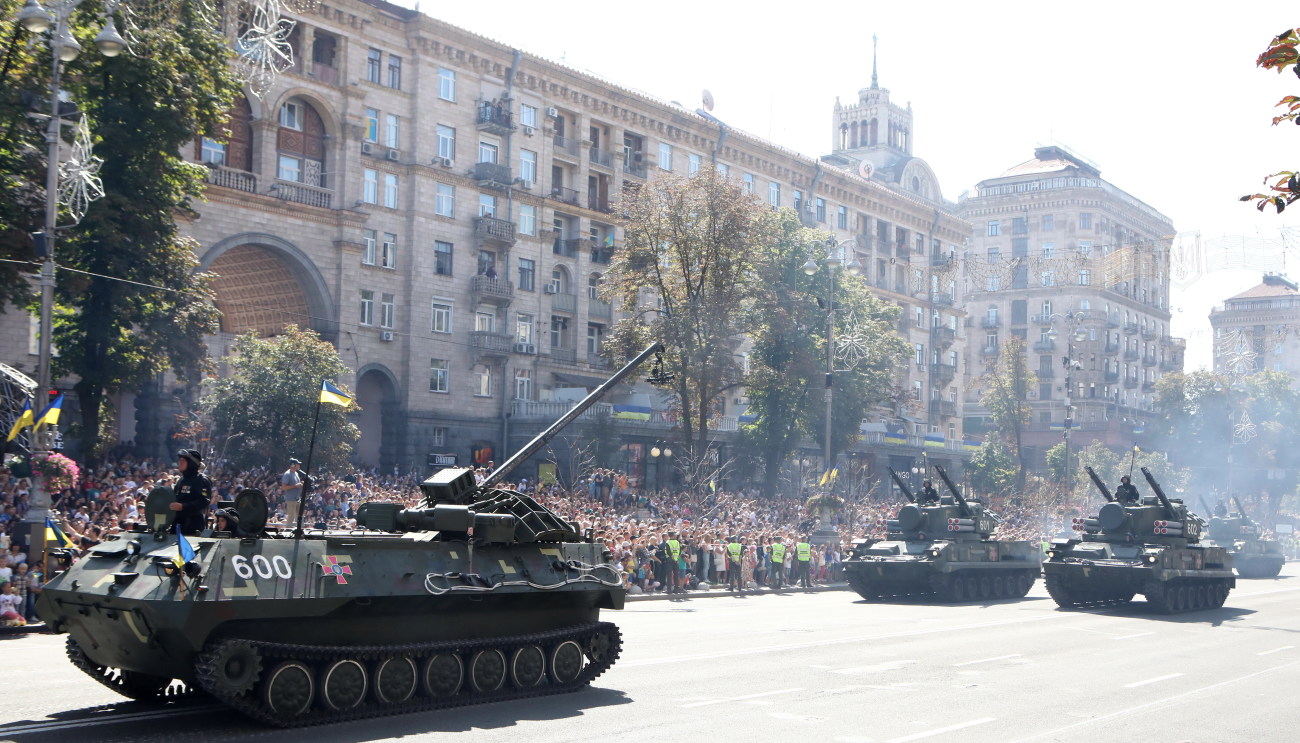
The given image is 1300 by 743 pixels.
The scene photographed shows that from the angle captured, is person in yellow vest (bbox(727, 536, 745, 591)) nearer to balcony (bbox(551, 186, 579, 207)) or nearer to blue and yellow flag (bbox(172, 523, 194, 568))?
blue and yellow flag (bbox(172, 523, 194, 568))

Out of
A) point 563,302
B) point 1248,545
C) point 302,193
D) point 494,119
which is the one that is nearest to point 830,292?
point 302,193

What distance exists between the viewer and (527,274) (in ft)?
165

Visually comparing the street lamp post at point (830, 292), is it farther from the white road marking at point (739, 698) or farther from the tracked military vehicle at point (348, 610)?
the tracked military vehicle at point (348, 610)

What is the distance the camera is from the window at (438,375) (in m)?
45.5

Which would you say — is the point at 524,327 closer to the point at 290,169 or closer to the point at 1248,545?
the point at 290,169

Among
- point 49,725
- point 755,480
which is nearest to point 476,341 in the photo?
point 755,480

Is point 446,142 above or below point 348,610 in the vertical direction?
above

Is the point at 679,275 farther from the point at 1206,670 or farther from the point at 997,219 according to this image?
the point at 997,219

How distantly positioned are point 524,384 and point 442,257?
6.44 metres

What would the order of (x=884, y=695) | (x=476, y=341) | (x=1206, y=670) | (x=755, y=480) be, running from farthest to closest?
1. (x=755, y=480)
2. (x=476, y=341)
3. (x=1206, y=670)
4. (x=884, y=695)

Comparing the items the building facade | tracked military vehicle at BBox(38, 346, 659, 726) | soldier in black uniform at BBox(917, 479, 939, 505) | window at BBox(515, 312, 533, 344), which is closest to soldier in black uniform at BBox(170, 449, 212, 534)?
tracked military vehicle at BBox(38, 346, 659, 726)

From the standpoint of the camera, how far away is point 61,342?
2786cm

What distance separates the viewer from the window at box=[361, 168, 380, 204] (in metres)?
43.6

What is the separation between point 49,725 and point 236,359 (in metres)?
23.8
